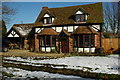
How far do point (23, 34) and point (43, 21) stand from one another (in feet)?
34.4

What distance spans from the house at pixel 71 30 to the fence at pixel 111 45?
2.88 feet

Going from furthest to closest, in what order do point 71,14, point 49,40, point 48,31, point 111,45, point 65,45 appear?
1. point 71,14
2. point 48,31
3. point 49,40
4. point 65,45
5. point 111,45

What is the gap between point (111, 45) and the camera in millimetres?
20422

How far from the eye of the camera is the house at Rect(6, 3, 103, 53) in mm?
20422

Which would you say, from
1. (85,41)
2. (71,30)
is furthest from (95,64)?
(71,30)

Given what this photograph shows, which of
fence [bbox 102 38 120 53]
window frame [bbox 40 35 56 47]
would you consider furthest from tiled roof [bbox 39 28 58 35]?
fence [bbox 102 38 120 53]

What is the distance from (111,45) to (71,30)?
6412mm

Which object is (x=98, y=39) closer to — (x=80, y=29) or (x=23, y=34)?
(x=80, y=29)

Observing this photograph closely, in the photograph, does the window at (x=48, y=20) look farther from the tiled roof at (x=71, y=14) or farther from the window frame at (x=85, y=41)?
the window frame at (x=85, y=41)

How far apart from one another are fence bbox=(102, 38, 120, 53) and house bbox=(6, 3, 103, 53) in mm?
878

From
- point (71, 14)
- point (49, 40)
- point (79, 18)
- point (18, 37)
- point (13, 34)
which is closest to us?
point (79, 18)

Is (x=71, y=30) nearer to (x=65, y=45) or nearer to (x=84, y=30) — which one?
(x=84, y=30)

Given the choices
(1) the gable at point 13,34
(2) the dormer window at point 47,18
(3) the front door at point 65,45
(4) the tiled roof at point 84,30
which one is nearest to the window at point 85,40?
(4) the tiled roof at point 84,30

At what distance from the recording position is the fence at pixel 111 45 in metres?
20.2
